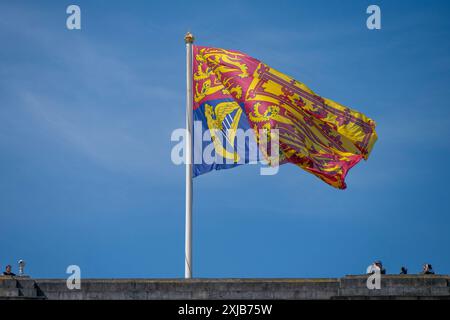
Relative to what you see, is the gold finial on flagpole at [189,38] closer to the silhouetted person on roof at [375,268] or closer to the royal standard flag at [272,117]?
the royal standard flag at [272,117]

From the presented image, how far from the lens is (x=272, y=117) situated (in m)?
49.6

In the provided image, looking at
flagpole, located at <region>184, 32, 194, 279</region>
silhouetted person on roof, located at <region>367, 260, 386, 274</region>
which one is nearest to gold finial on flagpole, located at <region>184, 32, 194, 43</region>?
flagpole, located at <region>184, 32, 194, 279</region>

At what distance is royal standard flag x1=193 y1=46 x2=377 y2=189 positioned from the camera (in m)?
48.8

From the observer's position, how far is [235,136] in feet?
162

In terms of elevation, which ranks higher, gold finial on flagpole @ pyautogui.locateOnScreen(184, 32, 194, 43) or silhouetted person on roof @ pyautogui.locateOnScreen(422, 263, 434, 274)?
gold finial on flagpole @ pyautogui.locateOnScreen(184, 32, 194, 43)

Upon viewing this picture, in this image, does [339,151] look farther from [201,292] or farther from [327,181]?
[201,292]

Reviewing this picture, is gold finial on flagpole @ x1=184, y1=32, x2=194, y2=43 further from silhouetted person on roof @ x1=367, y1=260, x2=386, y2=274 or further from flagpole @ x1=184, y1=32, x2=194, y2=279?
silhouetted person on roof @ x1=367, y1=260, x2=386, y2=274

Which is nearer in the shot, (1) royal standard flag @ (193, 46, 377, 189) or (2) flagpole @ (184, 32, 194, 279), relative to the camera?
(2) flagpole @ (184, 32, 194, 279)

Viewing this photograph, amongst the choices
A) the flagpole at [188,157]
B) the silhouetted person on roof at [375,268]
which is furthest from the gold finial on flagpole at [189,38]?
the silhouetted person on roof at [375,268]

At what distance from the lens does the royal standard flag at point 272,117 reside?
48750mm

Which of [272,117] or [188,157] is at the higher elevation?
[272,117]
